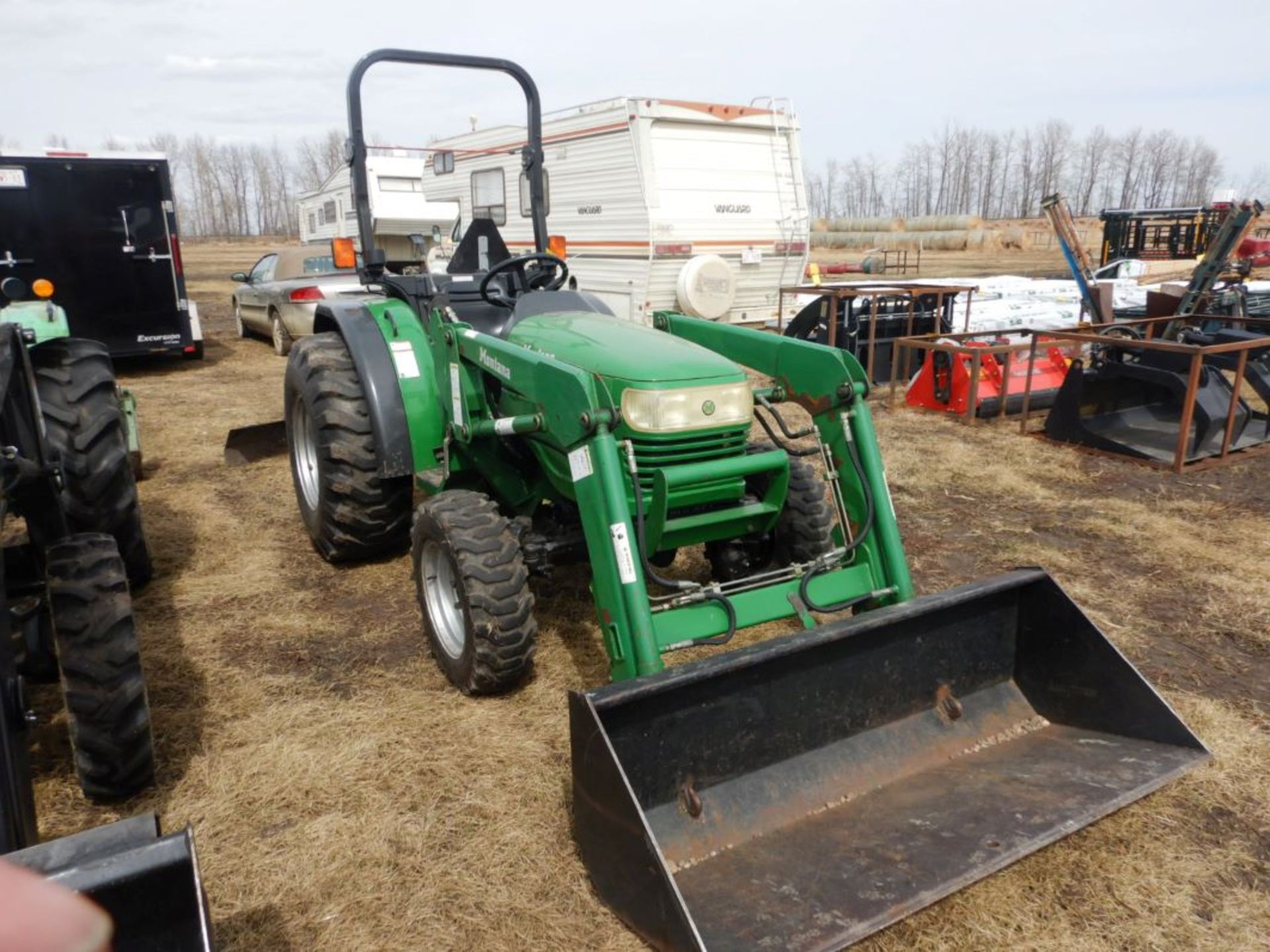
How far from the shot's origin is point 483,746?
122 inches

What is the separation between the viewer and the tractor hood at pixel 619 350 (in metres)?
3.00

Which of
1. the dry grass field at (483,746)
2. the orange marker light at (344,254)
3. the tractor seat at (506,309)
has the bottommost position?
the dry grass field at (483,746)

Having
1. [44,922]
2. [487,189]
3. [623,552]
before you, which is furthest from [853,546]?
[487,189]

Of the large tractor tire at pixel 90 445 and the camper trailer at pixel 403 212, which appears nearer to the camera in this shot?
the large tractor tire at pixel 90 445

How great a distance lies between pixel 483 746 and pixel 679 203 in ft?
26.4

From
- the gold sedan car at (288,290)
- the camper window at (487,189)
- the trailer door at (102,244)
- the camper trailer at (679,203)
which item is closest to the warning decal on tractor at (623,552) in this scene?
the camper trailer at (679,203)

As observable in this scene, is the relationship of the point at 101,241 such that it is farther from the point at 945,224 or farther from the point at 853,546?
the point at 945,224

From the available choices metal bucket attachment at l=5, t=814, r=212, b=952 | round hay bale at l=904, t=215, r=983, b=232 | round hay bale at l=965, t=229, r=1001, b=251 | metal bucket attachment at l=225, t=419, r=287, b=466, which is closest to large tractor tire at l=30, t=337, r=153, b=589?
metal bucket attachment at l=225, t=419, r=287, b=466

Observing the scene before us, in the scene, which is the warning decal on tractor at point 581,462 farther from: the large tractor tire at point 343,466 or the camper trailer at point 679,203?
the camper trailer at point 679,203

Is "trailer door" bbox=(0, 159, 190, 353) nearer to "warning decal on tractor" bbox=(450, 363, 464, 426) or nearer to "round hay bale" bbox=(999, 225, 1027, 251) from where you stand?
"warning decal on tractor" bbox=(450, 363, 464, 426)

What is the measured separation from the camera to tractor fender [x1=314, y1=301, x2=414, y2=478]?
153 inches

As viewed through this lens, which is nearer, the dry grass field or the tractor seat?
the dry grass field

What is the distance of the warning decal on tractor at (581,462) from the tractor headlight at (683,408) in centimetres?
22

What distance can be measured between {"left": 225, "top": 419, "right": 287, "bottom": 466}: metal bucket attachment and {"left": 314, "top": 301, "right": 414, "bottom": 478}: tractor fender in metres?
2.43
